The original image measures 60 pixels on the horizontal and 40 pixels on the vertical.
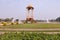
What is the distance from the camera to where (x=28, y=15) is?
68.3 metres

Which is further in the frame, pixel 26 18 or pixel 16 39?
pixel 26 18

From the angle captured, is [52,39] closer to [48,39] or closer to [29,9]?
[48,39]

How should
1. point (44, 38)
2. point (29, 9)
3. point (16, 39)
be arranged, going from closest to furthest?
point (16, 39) → point (44, 38) → point (29, 9)

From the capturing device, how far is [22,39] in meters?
12.0

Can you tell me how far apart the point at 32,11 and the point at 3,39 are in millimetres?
55876

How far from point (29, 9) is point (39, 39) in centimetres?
5548

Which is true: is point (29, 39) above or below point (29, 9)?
below

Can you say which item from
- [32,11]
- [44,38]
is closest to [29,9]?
[32,11]

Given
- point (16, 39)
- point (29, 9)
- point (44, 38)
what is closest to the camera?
point (16, 39)

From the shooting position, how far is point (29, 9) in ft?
220

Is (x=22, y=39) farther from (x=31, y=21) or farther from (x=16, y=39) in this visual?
(x=31, y=21)

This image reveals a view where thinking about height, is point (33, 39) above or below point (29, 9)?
below

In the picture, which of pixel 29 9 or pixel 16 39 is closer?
pixel 16 39

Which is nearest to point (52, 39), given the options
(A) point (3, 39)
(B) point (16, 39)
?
(B) point (16, 39)
